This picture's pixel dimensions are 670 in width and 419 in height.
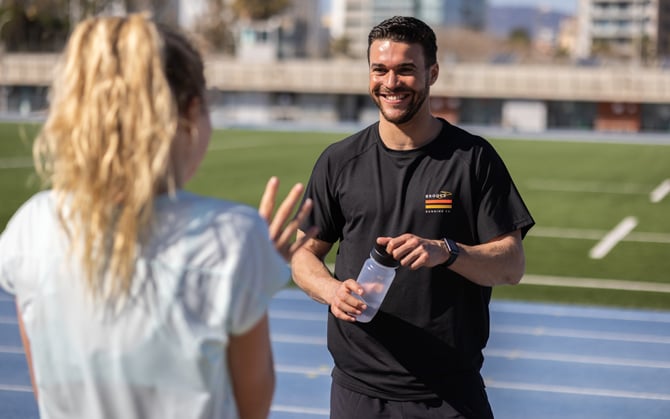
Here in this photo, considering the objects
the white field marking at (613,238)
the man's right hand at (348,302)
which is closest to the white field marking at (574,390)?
the man's right hand at (348,302)

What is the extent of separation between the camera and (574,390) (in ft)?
22.5

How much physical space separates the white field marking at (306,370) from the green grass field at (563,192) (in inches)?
123

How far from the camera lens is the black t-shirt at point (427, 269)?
346 centimetres

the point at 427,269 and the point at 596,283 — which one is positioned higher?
the point at 427,269

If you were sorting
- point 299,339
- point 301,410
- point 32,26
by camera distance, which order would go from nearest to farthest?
1. point 301,410
2. point 299,339
3. point 32,26

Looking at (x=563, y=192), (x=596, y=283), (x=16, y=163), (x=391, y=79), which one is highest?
(x=391, y=79)

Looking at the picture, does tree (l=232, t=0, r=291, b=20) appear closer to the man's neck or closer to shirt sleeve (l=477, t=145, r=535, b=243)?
the man's neck

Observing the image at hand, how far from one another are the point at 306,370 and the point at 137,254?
5280 mm

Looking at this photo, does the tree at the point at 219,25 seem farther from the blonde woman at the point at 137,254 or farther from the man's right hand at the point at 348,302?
the blonde woman at the point at 137,254

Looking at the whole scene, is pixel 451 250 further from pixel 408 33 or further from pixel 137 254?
pixel 137 254

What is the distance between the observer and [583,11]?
15225cm

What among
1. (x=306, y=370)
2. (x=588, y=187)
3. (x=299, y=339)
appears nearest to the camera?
(x=306, y=370)

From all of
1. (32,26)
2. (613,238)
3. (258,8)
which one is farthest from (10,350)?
(258,8)

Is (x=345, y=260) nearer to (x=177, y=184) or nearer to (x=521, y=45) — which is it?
(x=177, y=184)
